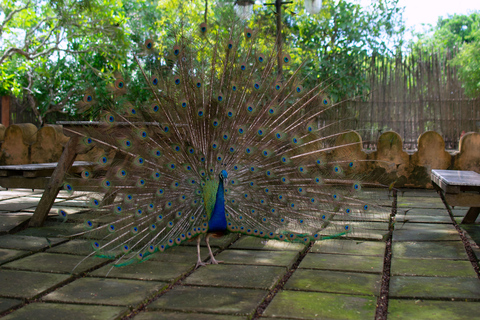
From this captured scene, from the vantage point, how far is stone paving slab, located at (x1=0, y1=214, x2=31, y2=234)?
5.32 m

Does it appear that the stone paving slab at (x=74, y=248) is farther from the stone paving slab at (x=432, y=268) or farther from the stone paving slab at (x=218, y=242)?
the stone paving slab at (x=432, y=268)

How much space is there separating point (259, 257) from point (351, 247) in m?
0.99

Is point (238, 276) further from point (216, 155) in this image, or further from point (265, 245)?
point (216, 155)

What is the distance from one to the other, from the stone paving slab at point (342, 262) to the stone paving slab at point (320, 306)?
686 mm

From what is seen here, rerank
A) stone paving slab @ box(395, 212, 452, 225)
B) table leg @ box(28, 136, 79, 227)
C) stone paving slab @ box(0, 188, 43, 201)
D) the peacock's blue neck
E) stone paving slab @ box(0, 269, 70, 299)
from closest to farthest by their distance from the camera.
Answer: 1. stone paving slab @ box(0, 269, 70, 299)
2. the peacock's blue neck
3. table leg @ box(28, 136, 79, 227)
4. stone paving slab @ box(395, 212, 452, 225)
5. stone paving slab @ box(0, 188, 43, 201)

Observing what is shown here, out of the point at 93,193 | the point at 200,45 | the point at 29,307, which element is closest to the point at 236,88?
the point at 200,45

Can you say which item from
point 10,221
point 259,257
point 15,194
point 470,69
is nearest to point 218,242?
point 259,257

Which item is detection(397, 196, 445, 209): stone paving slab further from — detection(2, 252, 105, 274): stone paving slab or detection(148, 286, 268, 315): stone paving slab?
detection(2, 252, 105, 274): stone paving slab

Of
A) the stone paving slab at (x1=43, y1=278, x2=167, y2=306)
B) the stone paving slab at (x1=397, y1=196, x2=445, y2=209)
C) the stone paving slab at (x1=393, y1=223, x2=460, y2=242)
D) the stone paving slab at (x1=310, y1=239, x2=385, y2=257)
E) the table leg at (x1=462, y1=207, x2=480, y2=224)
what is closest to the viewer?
the stone paving slab at (x1=43, y1=278, x2=167, y2=306)

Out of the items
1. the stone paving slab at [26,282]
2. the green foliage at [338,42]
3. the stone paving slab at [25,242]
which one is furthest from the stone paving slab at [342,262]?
the green foliage at [338,42]

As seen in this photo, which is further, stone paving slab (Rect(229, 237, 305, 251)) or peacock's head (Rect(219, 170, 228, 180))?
stone paving slab (Rect(229, 237, 305, 251))

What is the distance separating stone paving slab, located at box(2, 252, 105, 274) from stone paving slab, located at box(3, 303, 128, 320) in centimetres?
68

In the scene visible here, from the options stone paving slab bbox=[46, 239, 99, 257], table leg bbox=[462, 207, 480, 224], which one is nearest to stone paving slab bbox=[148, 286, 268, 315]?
stone paving slab bbox=[46, 239, 99, 257]

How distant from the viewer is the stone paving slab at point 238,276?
3514mm
